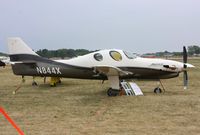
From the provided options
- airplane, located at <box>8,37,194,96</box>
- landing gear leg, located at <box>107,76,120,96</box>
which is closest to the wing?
airplane, located at <box>8,37,194,96</box>

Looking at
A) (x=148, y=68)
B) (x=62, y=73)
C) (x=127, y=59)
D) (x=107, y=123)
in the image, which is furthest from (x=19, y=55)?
(x=107, y=123)

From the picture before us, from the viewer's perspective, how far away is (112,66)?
1259cm

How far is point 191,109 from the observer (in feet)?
29.5

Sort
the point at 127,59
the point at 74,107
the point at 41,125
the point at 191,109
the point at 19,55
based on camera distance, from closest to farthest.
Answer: the point at 41,125 < the point at 191,109 < the point at 74,107 < the point at 127,59 < the point at 19,55

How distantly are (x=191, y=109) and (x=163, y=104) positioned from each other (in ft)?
3.76

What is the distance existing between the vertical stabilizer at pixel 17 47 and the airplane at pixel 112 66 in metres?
0.56

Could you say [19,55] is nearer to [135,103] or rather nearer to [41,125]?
[135,103]

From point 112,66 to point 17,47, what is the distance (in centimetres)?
496

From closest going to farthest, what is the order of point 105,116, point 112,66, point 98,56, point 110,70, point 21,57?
point 105,116, point 110,70, point 112,66, point 98,56, point 21,57

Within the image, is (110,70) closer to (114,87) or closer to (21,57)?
(114,87)

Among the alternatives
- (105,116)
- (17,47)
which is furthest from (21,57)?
(105,116)

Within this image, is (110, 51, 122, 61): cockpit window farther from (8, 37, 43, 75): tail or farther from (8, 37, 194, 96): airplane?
(8, 37, 43, 75): tail

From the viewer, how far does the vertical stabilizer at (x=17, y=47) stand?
14633mm

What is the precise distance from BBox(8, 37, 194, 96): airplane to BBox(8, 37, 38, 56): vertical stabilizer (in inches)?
22.2
